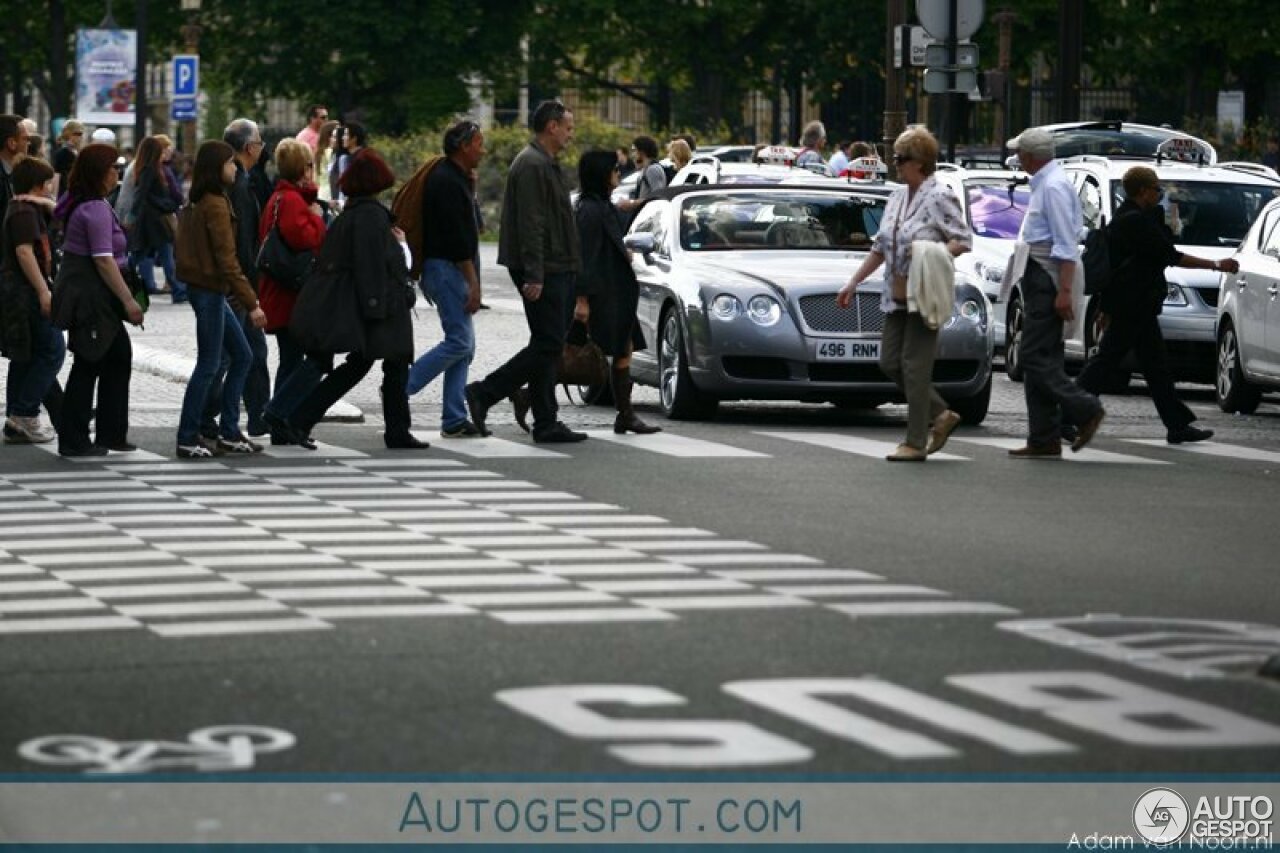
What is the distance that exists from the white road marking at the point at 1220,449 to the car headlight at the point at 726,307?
2.39m

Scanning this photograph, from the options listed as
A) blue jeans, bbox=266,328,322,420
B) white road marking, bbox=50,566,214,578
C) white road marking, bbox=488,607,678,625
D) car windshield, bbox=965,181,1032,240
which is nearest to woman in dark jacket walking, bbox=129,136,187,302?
car windshield, bbox=965,181,1032,240

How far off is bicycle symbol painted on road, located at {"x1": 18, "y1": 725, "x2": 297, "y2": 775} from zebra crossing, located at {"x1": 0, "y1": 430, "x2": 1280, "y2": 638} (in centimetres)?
186

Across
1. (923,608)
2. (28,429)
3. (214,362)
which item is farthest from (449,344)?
(923,608)

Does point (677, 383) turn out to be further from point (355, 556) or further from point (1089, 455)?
point (355, 556)

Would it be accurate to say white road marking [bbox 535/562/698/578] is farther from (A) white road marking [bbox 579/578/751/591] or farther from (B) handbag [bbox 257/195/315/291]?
(B) handbag [bbox 257/195/315/291]

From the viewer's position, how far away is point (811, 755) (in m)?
7.29

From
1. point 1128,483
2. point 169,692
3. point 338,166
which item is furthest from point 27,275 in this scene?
point 338,166

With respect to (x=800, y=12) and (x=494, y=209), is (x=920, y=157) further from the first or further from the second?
(x=800, y=12)

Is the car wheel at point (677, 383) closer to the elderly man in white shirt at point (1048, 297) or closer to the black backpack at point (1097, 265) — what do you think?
the black backpack at point (1097, 265)

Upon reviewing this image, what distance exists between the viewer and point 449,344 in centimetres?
1736

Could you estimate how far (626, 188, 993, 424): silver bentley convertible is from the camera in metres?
18.6

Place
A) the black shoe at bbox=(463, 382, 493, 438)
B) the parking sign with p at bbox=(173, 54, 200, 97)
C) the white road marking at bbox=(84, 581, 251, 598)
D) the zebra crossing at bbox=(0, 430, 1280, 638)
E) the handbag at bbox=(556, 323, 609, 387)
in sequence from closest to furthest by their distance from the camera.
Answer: the zebra crossing at bbox=(0, 430, 1280, 638)
the white road marking at bbox=(84, 581, 251, 598)
the black shoe at bbox=(463, 382, 493, 438)
the handbag at bbox=(556, 323, 609, 387)
the parking sign with p at bbox=(173, 54, 200, 97)

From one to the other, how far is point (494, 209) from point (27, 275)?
4526 centimetres

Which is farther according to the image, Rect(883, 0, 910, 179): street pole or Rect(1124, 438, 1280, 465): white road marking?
Rect(883, 0, 910, 179): street pole
